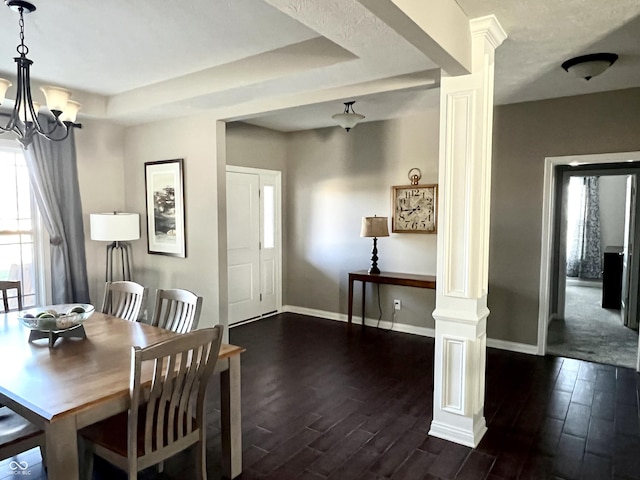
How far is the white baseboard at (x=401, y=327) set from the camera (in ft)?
14.5

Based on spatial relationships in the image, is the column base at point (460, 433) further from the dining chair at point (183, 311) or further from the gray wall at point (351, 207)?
the gray wall at point (351, 207)

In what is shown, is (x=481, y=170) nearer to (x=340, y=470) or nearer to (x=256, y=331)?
(x=340, y=470)

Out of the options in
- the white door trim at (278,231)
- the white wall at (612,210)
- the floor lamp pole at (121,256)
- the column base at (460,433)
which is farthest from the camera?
the white wall at (612,210)

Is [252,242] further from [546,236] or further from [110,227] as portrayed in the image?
[546,236]

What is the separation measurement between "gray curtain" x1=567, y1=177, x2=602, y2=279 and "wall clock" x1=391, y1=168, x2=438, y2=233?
213 inches

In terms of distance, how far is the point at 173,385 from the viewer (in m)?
1.89

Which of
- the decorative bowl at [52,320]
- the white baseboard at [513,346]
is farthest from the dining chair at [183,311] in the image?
the white baseboard at [513,346]

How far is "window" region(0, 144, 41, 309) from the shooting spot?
13.2ft

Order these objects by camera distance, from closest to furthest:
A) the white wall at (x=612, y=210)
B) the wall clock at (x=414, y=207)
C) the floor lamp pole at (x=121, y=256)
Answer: the floor lamp pole at (x=121, y=256) → the wall clock at (x=414, y=207) → the white wall at (x=612, y=210)

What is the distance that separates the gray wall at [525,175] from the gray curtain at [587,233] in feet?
17.4

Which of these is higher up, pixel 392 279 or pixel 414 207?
pixel 414 207

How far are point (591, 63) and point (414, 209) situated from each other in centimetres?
234

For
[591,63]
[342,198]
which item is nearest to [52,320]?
[591,63]

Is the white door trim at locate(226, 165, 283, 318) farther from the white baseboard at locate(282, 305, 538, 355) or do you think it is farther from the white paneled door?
the white baseboard at locate(282, 305, 538, 355)
